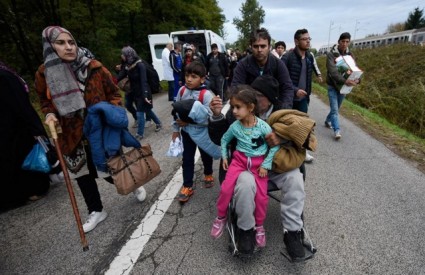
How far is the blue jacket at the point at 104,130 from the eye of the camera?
2416 millimetres

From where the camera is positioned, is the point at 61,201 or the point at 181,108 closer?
the point at 181,108

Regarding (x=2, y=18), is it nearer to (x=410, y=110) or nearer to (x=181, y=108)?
(x=181, y=108)

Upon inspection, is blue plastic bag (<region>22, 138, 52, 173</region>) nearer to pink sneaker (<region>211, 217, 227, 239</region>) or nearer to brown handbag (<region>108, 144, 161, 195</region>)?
brown handbag (<region>108, 144, 161, 195</region>)

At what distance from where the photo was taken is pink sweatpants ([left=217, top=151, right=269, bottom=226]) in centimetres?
218

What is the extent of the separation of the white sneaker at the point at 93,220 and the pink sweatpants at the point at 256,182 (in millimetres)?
1413

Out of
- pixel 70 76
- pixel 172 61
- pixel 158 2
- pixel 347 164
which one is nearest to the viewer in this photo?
pixel 70 76

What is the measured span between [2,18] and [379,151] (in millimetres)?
13686

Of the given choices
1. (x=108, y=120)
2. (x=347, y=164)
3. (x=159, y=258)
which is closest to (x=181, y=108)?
(x=108, y=120)

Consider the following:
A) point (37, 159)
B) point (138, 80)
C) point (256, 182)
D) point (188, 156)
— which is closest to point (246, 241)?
point (256, 182)

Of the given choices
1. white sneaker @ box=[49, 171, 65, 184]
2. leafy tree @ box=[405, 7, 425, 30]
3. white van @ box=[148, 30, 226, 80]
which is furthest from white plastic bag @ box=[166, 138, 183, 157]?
leafy tree @ box=[405, 7, 425, 30]

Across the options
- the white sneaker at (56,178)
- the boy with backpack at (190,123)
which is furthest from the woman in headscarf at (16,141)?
the boy with backpack at (190,123)

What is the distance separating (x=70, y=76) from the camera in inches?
94.0

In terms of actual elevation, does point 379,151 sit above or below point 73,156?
below

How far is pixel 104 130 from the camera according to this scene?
8.44 ft
